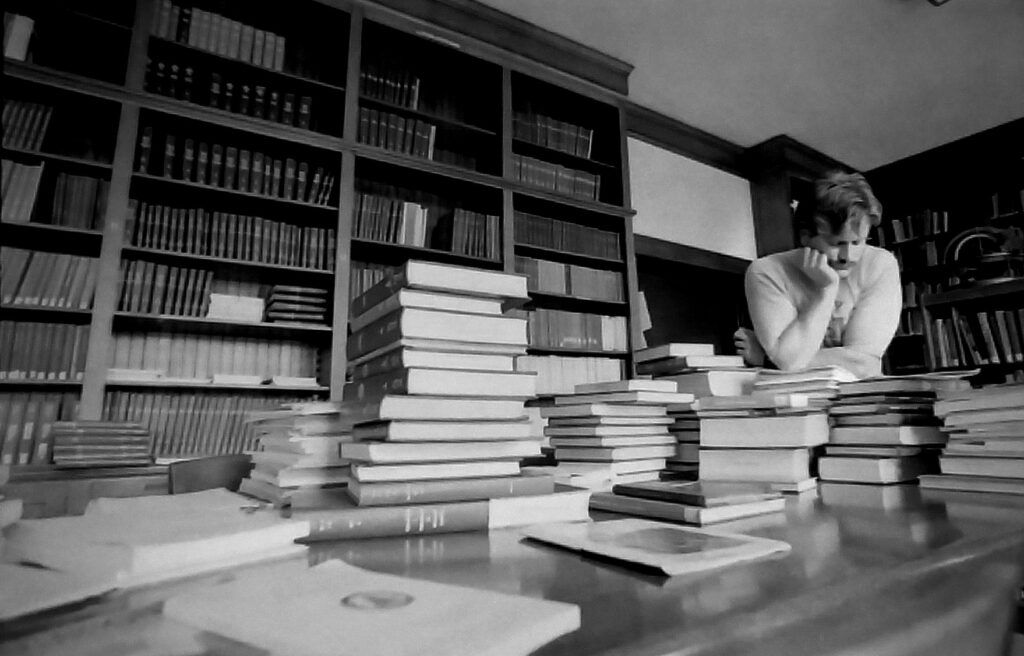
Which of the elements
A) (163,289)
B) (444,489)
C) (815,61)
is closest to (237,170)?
(163,289)

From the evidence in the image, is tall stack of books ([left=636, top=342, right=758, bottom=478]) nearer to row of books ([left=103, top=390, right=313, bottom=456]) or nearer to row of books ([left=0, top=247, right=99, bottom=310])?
row of books ([left=103, top=390, right=313, bottom=456])

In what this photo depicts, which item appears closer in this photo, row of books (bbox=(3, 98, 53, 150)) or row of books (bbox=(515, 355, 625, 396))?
row of books (bbox=(3, 98, 53, 150))

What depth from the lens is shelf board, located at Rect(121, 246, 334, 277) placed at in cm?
221

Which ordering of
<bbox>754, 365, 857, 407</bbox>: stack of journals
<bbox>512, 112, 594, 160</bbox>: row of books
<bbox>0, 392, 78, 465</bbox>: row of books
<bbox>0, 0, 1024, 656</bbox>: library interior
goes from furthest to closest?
<bbox>512, 112, 594, 160</bbox>: row of books → <bbox>0, 392, 78, 465</bbox>: row of books → <bbox>754, 365, 857, 407</bbox>: stack of journals → <bbox>0, 0, 1024, 656</bbox>: library interior

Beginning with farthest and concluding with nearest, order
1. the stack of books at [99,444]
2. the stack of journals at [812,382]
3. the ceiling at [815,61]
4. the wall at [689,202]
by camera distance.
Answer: the wall at [689,202], the ceiling at [815,61], the stack of books at [99,444], the stack of journals at [812,382]

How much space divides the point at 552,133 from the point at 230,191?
1.75m

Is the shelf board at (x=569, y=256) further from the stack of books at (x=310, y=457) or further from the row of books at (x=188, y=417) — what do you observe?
the stack of books at (x=310, y=457)

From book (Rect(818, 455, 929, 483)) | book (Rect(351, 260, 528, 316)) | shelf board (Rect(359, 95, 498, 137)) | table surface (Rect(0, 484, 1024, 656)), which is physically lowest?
table surface (Rect(0, 484, 1024, 656))

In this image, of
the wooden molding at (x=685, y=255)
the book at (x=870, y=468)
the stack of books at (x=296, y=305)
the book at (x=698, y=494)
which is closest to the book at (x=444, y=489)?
the book at (x=698, y=494)

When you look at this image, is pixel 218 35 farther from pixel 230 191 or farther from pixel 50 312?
pixel 50 312

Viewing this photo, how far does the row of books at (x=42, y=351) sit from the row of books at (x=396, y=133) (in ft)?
4.58

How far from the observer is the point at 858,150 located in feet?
15.2

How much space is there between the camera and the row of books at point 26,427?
1.97m

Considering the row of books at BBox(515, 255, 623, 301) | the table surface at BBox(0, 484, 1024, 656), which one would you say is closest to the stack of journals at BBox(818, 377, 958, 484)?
the table surface at BBox(0, 484, 1024, 656)
